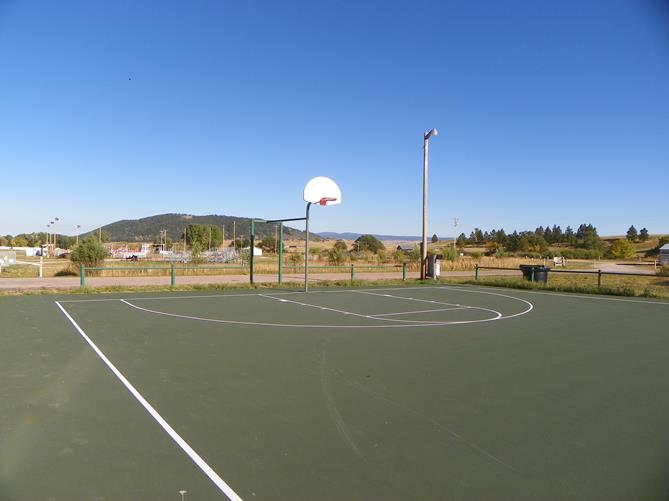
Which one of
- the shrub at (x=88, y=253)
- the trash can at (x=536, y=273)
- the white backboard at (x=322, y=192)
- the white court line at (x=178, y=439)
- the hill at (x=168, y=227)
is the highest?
the hill at (x=168, y=227)

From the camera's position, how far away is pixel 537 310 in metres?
13.8

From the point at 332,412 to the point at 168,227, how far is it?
160106 mm

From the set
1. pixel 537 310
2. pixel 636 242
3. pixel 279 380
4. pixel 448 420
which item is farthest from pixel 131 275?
pixel 636 242

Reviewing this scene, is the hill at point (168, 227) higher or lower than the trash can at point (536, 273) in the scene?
higher

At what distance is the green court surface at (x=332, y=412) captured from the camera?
348cm

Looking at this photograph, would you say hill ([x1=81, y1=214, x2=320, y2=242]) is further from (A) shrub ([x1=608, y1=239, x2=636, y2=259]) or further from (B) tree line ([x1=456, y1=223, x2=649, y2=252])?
(A) shrub ([x1=608, y1=239, x2=636, y2=259])

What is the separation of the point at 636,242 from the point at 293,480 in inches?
4720

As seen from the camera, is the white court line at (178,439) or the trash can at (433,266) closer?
the white court line at (178,439)

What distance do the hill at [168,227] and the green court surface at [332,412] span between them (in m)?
137

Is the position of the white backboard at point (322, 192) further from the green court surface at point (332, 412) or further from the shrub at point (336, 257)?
the shrub at point (336, 257)

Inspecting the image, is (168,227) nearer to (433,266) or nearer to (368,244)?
(368,244)

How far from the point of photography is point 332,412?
4.95 m

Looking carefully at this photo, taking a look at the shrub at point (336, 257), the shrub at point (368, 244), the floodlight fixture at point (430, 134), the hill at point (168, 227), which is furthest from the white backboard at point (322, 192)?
the hill at point (168, 227)

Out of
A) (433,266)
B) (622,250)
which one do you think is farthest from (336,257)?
(622,250)
